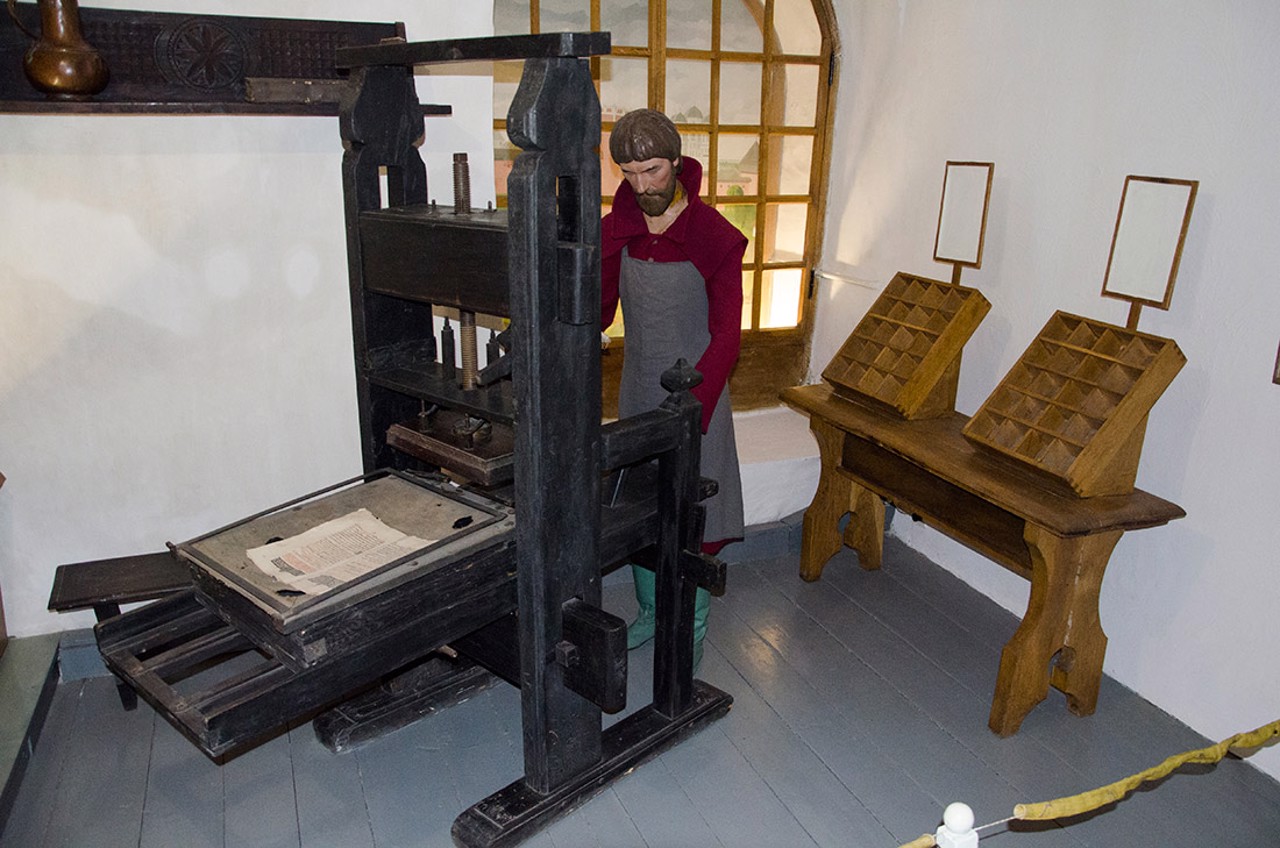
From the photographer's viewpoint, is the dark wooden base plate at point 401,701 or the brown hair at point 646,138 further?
the dark wooden base plate at point 401,701

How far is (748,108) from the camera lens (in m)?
4.28

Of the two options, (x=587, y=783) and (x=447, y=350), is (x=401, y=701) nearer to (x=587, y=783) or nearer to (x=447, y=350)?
(x=587, y=783)

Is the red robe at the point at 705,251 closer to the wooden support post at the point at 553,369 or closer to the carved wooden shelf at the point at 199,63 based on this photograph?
the wooden support post at the point at 553,369

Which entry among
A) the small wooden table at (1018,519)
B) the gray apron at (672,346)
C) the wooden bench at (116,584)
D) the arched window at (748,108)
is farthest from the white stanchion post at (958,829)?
the arched window at (748,108)

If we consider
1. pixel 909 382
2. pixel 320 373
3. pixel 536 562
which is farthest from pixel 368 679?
pixel 909 382

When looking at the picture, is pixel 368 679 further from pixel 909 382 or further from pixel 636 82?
pixel 636 82

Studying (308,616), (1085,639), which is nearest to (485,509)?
(308,616)

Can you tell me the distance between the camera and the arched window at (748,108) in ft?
12.9

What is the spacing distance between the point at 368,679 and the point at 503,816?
0.62 meters

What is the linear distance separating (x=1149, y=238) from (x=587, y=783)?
→ 7.32 ft

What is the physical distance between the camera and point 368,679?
2096 mm

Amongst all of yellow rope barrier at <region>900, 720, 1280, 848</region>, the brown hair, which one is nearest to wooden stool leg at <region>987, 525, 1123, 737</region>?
yellow rope barrier at <region>900, 720, 1280, 848</region>

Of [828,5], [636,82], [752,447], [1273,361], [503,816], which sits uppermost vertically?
[828,5]

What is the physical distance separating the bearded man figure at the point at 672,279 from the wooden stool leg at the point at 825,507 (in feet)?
2.28
